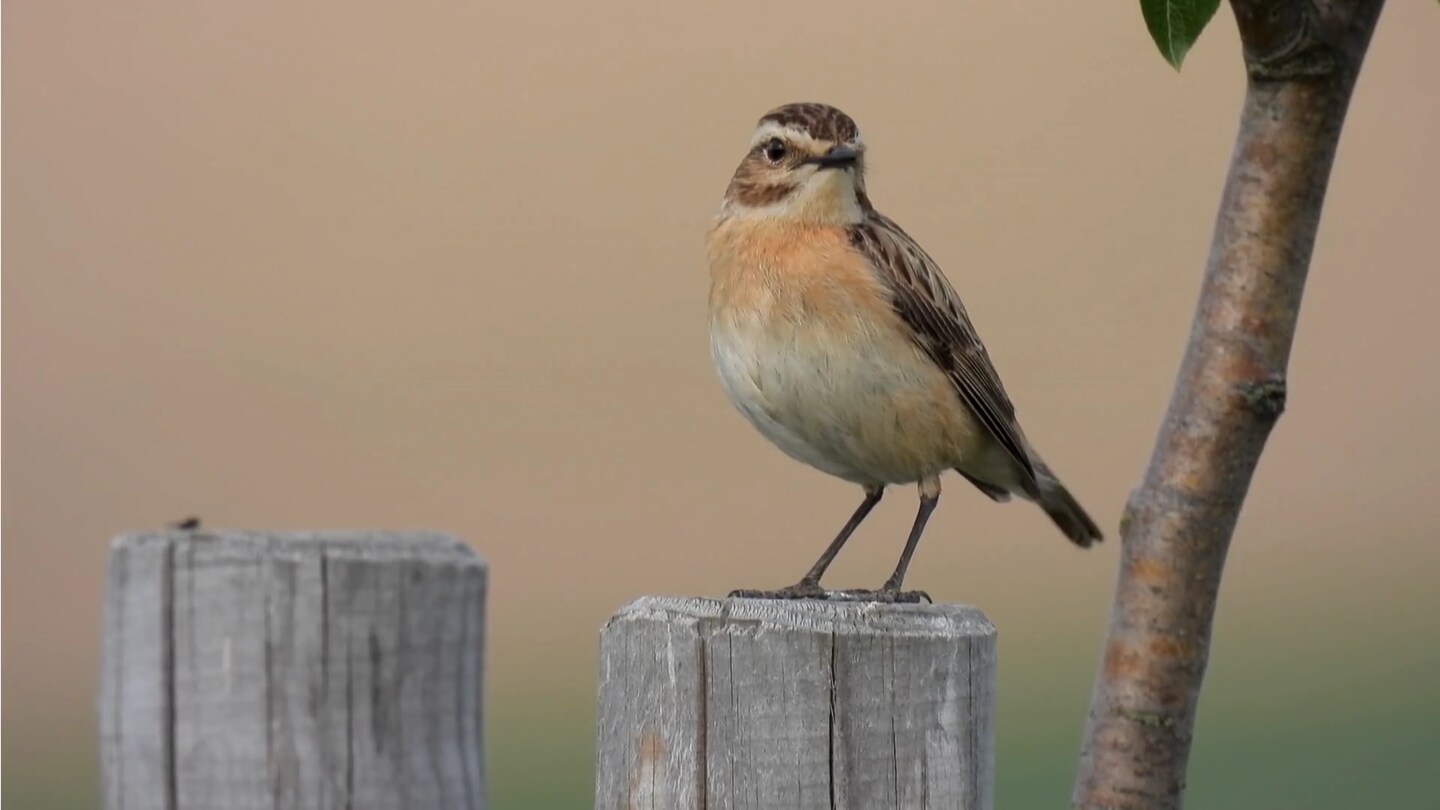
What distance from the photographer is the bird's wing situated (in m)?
5.80

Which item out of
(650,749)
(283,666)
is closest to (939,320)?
(650,749)

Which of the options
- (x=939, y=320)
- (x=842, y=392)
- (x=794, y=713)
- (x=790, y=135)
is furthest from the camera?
(x=790, y=135)

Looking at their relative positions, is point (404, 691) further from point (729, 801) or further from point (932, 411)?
point (932, 411)

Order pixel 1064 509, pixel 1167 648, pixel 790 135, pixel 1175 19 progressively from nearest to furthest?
1. pixel 1167 648
2. pixel 1175 19
3. pixel 790 135
4. pixel 1064 509

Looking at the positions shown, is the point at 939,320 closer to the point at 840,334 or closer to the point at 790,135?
the point at 840,334

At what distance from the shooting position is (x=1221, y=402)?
8.70 feet

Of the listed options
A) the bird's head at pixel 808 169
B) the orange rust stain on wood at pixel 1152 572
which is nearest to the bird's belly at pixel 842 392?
the bird's head at pixel 808 169

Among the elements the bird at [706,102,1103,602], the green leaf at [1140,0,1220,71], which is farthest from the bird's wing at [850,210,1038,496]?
the green leaf at [1140,0,1220,71]

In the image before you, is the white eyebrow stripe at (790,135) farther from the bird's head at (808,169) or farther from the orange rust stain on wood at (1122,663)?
the orange rust stain on wood at (1122,663)

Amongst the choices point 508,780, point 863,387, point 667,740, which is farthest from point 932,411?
point 508,780

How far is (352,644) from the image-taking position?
7.06ft

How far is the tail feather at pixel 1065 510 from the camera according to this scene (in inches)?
251

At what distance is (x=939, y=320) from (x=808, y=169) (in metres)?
0.62

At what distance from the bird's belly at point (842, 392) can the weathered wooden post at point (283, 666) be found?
11.2ft
